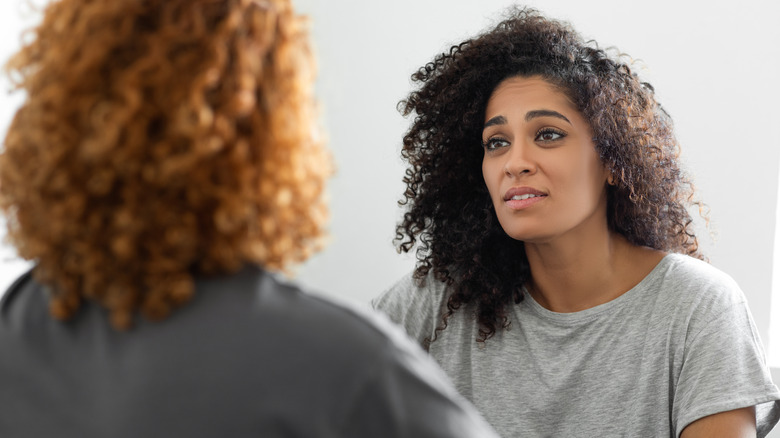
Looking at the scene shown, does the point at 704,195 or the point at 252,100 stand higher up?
the point at 252,100

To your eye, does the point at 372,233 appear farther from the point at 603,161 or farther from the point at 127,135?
the point at 127,135

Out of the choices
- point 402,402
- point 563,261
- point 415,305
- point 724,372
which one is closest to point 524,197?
point 563,261

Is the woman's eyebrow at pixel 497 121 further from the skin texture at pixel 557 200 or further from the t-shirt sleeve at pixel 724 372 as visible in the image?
the t-shirt sleeve at pixel 724 372

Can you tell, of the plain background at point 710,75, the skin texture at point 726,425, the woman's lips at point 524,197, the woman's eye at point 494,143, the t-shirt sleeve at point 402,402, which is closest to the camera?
the t-shirt sleeve at point 402,402

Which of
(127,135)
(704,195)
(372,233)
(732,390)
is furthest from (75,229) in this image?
(372,233)

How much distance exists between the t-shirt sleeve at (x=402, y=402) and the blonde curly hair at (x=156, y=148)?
14cm

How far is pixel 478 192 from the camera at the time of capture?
5.88 feet

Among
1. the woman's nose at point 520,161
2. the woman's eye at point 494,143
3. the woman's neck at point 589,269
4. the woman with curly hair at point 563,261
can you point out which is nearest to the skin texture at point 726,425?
the woman with curly hair at point 563,261

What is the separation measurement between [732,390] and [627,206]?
445mm

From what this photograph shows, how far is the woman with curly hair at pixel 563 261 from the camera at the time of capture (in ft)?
4.67

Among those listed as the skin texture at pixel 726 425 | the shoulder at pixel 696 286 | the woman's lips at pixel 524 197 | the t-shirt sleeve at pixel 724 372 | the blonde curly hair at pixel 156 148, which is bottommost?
the skin texture at pixel 726 425

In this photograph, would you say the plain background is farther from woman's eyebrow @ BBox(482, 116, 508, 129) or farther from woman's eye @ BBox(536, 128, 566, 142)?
woman's eye @ BBox(536, 128, 566, 142)

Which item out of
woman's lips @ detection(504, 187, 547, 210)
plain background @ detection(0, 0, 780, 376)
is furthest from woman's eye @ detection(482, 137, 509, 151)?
plain background @ detection(0, 0, 780, 376)

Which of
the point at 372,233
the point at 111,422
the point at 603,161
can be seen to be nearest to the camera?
the point at 111,422
